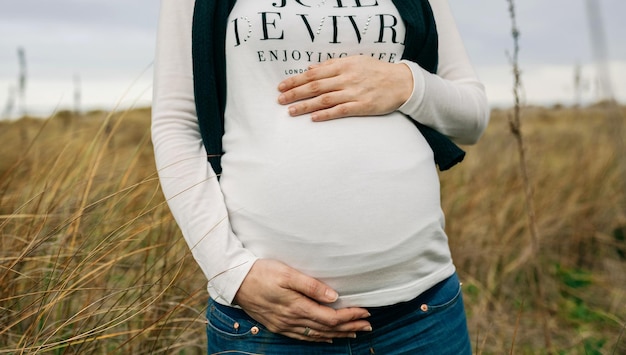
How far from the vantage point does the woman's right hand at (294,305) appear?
50.9 inches

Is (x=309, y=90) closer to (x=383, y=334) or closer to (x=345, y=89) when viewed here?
(x=345, y=89)

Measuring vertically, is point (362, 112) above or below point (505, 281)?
above

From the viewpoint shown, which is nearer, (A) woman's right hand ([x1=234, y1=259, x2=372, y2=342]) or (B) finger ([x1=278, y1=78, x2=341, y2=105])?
(A) woman's right hand ([x1=234, y1=259, x2=372, y2=342])

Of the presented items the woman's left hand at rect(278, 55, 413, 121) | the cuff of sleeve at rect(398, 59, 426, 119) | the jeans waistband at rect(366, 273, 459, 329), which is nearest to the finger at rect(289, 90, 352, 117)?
the woman's left hand at rect(278, 55, 413, 121)

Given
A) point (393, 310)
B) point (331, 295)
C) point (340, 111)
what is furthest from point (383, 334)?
point (340, 111)

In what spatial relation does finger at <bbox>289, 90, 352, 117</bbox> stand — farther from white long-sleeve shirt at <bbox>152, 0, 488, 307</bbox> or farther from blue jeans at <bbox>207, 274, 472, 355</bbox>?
blue jeans at <bbox>207, 274, 472, 355</bbox>

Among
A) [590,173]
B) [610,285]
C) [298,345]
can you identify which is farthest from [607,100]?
[590,173]

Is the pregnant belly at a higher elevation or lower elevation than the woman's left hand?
lower

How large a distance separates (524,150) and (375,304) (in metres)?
1.01

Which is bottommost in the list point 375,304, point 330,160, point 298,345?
point 298,345

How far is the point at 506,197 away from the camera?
451cm

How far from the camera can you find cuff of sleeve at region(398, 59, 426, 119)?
148 cm

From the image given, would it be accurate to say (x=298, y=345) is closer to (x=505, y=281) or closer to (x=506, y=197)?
(x=505, y=281)

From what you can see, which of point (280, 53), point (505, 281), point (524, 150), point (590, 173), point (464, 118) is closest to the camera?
point (280, 53)
